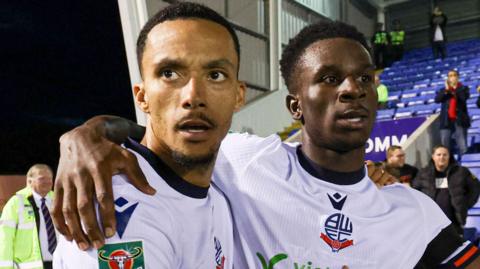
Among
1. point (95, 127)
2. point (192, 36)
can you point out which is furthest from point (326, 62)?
point (95, 127)

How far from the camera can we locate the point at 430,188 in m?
5.41

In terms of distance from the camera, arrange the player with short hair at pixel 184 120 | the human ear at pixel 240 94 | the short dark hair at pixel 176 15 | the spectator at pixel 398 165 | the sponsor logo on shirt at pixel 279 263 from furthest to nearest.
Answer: the spectator at pixel 398 165 < the sponsor logo on shirt at pixel 279 263 < the human ear at pixel 240 94 < the short dark hair at pixel 176 15 < the player with short hair at pixel 184 120

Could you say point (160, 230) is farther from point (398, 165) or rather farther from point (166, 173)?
point (398, 165)

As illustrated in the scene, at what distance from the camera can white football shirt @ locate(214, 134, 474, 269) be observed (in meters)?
1.70

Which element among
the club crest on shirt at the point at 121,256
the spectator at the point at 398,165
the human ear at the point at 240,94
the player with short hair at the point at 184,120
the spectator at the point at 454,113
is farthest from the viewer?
the spectator at the point at 454,113

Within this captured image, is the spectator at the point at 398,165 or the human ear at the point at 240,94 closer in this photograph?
the human ear at the point at 240,94

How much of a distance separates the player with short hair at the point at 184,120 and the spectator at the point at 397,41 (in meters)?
15.0

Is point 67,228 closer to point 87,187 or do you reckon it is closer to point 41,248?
point 87,187

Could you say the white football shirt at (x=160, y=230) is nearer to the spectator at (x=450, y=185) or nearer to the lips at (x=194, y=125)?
the lips at (x=194, y=125)

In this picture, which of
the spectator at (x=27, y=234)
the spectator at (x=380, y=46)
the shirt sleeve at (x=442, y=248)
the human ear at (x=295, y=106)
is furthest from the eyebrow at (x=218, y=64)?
the spectator at (x=380, y=46)

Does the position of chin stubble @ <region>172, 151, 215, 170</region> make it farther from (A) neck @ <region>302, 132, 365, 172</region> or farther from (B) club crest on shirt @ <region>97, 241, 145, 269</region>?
(A) neck @ <region>302, 132, 365, 172</region>

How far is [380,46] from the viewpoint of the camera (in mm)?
15453

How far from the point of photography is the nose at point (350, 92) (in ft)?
5.56

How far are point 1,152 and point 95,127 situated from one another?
804 cm
